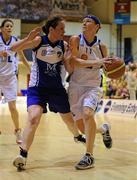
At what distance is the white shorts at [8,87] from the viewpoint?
295 inches

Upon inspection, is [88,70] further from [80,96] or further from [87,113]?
[87,113]

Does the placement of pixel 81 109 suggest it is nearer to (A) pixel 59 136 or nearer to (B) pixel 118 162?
(B) pixel 118 162

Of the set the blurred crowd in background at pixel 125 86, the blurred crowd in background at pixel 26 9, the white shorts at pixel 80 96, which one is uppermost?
the blurred crowd in background at pixel 26 9

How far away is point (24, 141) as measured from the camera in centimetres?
532

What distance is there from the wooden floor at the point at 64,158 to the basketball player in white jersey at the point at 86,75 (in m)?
0.40

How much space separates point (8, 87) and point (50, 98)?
204 cm

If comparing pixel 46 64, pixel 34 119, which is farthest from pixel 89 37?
pixel 34 119

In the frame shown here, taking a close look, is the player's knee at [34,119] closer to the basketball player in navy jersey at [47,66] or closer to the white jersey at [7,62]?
the basketball player in navy jersey at [47,66]

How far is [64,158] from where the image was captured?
6.10 metres

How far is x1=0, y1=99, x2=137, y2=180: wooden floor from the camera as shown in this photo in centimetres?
496

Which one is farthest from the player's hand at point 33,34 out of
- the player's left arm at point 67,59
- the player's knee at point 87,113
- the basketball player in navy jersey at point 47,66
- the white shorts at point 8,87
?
the white shorts at point 8,87

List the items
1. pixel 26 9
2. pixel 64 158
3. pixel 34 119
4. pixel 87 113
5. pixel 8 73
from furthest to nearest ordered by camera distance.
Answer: pixel 26 9
pixel 8 73
pixel 64 158
pixel 87 113
pixel 34 119

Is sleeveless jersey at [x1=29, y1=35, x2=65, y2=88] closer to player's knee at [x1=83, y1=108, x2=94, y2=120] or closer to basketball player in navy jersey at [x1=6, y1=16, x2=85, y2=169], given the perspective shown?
basketball player in navy jersey at [x1=6, y1=16, x2=85, y2=169]

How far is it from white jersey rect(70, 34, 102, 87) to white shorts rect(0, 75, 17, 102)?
6.31 feet
